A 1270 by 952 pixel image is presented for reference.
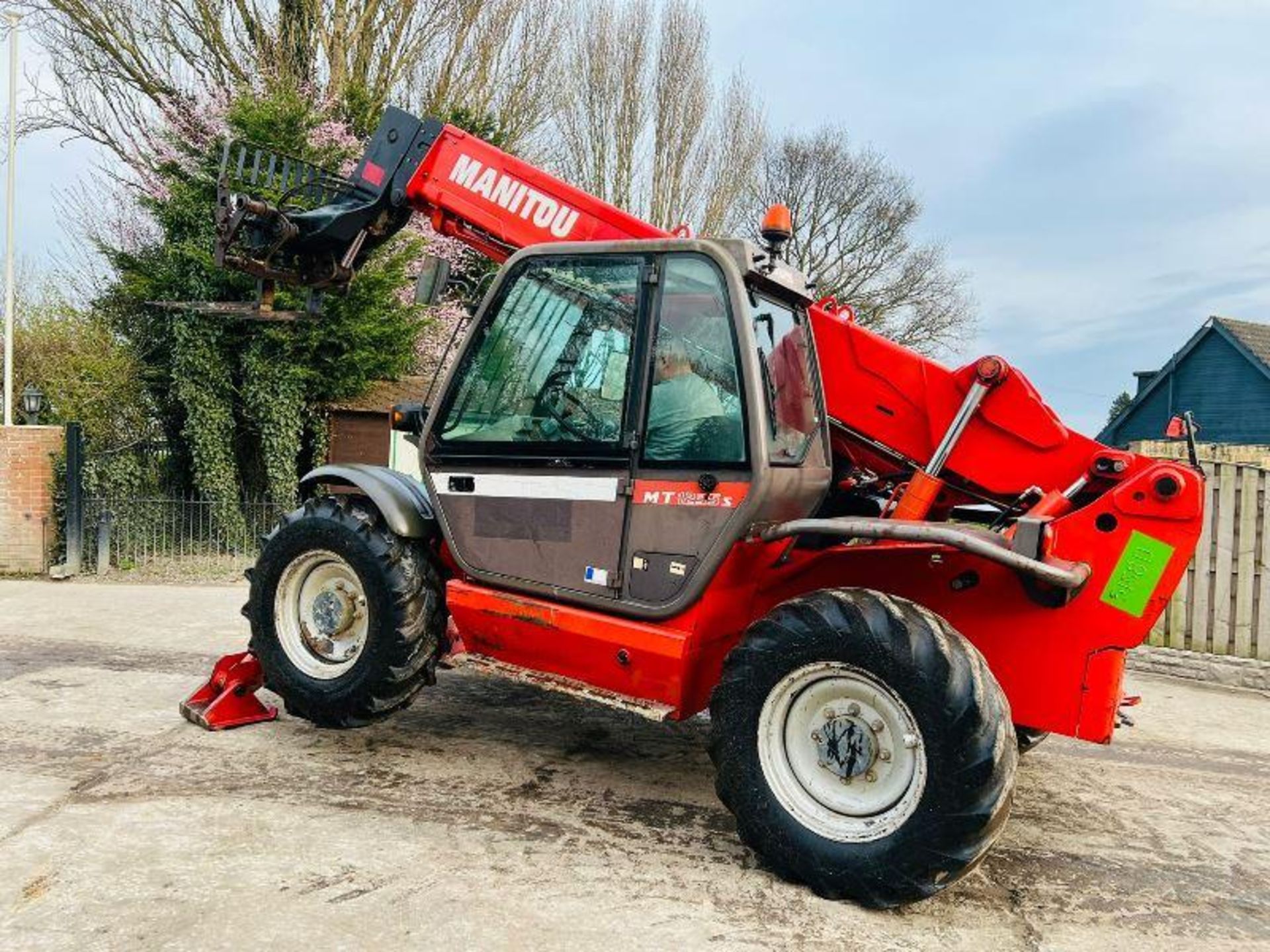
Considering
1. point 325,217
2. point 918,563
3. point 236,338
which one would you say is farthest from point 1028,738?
point 236,338

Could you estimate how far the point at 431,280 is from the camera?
4727mm

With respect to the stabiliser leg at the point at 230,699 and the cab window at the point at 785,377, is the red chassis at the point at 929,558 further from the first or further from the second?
the stabiliser leg at the point at 230,699

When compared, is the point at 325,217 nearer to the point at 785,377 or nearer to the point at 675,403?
the point at 675,403

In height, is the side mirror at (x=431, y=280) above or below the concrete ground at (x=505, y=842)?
above

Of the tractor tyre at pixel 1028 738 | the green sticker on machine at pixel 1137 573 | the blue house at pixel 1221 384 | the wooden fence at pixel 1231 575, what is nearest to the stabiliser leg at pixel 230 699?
the tractor tyre at pixel 1028 738

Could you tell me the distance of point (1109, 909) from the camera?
3264 millimetres

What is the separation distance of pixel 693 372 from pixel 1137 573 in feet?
5.76

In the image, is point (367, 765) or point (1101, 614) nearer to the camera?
point (1101, 614)

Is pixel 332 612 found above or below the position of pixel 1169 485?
below

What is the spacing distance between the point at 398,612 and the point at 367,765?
0.75 meters

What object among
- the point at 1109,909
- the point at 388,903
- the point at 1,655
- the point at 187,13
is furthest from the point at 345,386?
the point at 1109,909

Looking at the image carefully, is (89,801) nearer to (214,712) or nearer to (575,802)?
(214,712)

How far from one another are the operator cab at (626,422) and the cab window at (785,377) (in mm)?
11

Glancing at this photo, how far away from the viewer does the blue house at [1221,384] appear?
25250 mm
